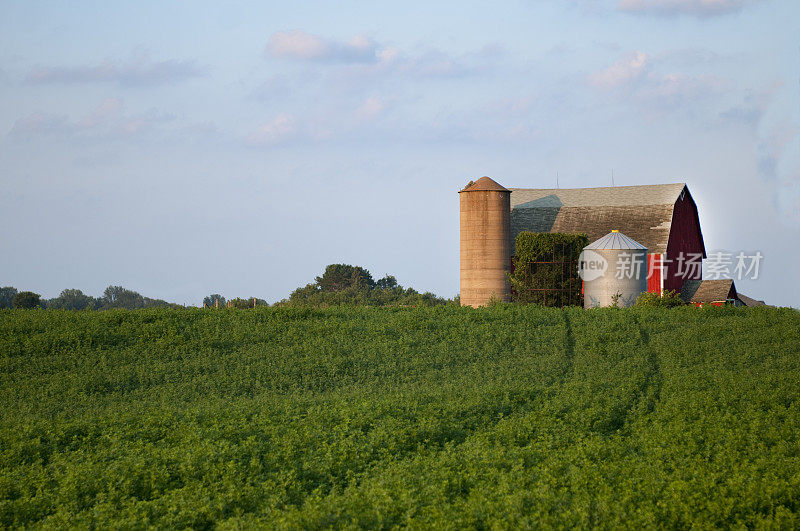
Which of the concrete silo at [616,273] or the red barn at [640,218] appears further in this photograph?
the red barn at [640,218]

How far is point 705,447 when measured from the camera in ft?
39.3

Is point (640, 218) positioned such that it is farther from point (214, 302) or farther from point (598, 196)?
point (214, 302)

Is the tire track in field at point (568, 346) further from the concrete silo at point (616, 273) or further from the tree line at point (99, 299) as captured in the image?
the tree line at point (99, 299)

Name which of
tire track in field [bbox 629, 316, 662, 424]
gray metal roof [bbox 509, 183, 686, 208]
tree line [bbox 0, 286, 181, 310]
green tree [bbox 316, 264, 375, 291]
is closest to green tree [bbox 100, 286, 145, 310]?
tree line [bbox 0, 286, 181, 310]

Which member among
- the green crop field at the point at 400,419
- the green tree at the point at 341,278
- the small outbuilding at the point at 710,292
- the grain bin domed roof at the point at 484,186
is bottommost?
the green crop field at the point at 400,419

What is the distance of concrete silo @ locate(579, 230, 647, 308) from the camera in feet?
104

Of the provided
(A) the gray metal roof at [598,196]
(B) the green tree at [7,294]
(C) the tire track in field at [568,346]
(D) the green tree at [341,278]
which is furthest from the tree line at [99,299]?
(C) the tire track in field at [568,346]

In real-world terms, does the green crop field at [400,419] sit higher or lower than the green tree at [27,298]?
lower

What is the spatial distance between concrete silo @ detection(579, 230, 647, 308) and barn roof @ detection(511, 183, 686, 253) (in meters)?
3.53

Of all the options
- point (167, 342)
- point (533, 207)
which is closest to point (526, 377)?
point (167, 342)

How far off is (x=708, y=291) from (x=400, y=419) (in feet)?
93.7

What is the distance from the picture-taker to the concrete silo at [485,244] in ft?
113

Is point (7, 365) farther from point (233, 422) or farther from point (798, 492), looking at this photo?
point (798, 492)

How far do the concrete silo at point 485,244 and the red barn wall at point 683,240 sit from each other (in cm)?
812
